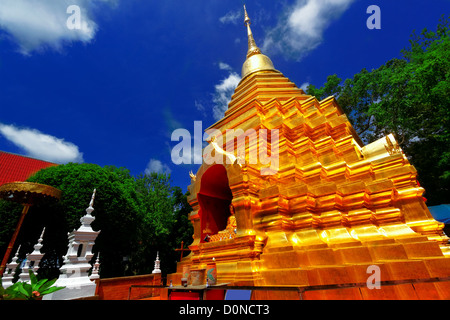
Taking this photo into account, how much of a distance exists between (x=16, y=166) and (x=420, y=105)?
29.3 m

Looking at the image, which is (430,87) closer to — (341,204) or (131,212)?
(341,204)

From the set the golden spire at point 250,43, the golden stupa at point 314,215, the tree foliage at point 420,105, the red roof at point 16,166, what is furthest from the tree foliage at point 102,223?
the tree foliage at point 420,105

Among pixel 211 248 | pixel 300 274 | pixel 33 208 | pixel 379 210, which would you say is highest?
pixel 33 208

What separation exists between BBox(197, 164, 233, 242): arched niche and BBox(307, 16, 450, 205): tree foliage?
33.8ft

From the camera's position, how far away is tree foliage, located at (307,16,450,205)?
10.4 m

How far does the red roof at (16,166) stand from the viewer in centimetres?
1711

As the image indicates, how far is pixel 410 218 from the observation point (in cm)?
514

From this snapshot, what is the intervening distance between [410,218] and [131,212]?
40.7 ft

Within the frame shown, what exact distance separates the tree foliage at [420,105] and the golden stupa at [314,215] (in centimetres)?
675

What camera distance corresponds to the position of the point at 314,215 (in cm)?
507

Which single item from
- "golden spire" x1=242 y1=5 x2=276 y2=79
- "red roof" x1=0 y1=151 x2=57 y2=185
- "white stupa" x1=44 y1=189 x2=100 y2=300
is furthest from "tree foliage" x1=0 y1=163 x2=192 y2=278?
"golden spire" x1=242 y1=5 x2=276 y2=79

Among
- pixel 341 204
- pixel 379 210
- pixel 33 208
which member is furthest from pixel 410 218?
pixel 33 208

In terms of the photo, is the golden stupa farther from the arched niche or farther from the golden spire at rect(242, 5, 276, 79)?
the golden spire at rect(242, 5, 276, 79)
